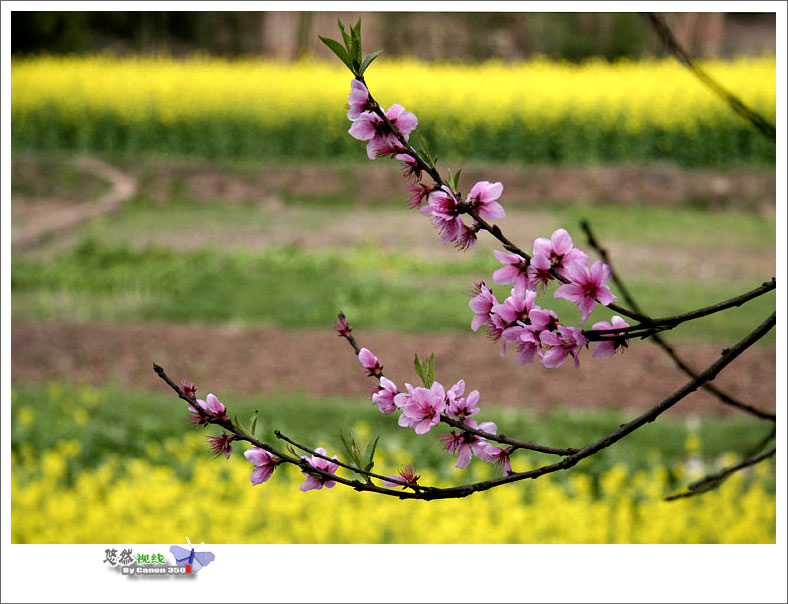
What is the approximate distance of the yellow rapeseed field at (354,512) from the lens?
1.79 metres

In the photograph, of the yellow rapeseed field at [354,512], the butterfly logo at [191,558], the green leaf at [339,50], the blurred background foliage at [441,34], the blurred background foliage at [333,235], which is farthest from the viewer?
the blurred background foliage at [441,34]

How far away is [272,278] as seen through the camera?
387cm

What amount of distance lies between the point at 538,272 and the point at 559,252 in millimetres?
16

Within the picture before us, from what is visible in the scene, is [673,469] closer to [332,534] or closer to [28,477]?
[332,534]

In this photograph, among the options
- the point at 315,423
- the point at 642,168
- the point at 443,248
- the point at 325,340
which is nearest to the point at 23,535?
the point at 315,423

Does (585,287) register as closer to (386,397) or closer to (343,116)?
(386,397)

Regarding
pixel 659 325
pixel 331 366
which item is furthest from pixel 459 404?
pixel 331 366

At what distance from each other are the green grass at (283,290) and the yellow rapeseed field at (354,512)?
47.8 inches

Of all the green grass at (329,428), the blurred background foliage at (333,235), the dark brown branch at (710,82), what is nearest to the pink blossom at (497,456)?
the dark brown branch at (710,82)

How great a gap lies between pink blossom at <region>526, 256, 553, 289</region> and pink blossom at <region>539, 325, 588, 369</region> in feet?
0.09

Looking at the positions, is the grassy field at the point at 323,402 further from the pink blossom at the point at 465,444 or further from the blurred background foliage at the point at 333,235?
the pink blossom at the point at 465,444

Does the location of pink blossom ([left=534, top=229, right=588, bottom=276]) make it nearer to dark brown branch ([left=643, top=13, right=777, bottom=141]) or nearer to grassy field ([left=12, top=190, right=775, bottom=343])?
dark brown branch ([left=643, top=13, right=777, bottom=141])

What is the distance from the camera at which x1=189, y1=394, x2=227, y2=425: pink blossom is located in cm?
50

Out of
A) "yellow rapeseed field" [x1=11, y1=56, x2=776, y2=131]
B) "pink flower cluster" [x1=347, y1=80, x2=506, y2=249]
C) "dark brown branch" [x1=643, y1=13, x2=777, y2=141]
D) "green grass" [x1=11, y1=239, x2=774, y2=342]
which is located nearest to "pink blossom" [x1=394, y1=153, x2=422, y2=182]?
"pink flower cluster" [x1=347, y1=80, x2=506, y2=249]
